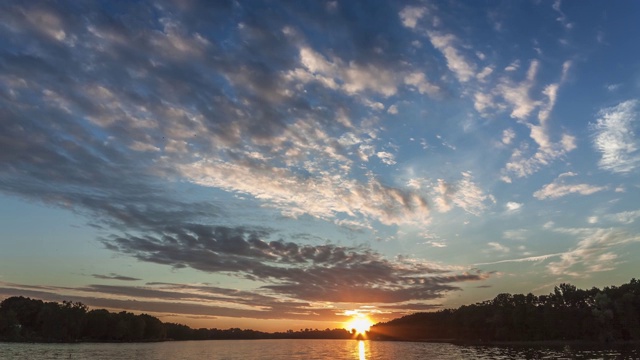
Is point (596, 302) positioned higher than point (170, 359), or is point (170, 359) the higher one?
point (596, 302)

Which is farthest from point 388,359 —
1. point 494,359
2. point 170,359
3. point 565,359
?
point 170,359

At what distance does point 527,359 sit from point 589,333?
403ft

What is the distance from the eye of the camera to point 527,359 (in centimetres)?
10769

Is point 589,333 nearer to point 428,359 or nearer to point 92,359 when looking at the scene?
point 428,359

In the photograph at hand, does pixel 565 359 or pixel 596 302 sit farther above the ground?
pixel 596 302

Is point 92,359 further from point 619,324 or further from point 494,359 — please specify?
point 619,324

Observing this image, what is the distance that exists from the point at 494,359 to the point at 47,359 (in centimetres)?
12109

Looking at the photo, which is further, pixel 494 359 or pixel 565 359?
pixel 494 359

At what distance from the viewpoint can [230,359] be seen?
135750 mm

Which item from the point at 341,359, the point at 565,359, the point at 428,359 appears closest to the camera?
the point at 565,359

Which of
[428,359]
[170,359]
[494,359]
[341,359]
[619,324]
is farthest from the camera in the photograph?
[619,324]

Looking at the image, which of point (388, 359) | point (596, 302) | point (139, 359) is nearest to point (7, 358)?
point (139, 359)

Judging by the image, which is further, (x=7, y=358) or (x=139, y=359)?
(x=139, y=359)

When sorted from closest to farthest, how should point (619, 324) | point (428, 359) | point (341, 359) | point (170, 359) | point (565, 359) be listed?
1. point (565, 359)
2. point (428, 359)
3. point (170, 359)
4. point (341, 359)
5. point (619, 324)
